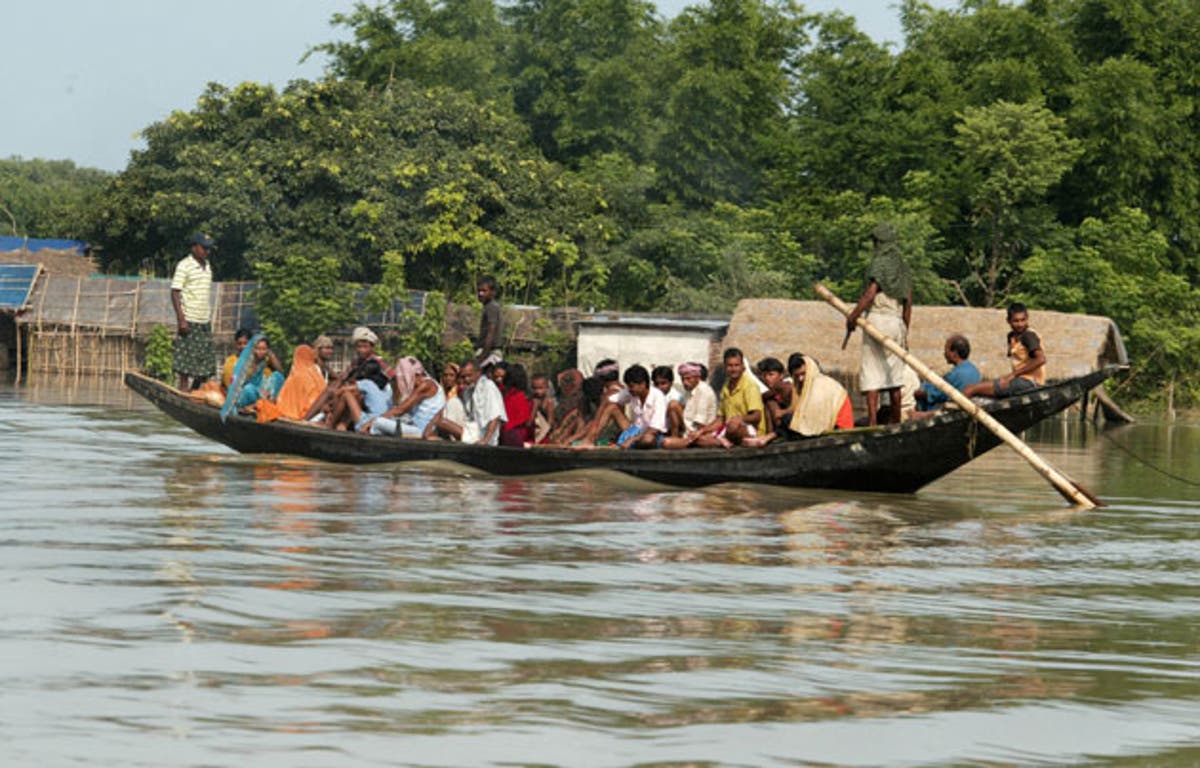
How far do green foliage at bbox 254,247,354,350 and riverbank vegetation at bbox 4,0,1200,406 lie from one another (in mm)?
256

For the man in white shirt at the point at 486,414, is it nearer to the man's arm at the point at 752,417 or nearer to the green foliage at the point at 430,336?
the man's arm at the point at 752,417

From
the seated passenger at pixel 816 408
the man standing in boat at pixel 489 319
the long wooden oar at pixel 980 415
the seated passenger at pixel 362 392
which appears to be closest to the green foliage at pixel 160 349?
the seated passenger at pixel 362 392

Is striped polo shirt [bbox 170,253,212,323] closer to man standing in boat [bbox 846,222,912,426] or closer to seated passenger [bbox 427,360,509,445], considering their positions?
seated passenger [bbox 427,360,509,445]

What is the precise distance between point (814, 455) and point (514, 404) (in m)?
2.24

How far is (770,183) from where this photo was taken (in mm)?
32188

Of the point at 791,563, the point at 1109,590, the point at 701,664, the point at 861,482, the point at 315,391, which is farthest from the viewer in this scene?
the point at 315,391

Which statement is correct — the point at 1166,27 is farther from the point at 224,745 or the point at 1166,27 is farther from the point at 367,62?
the point at 224,745

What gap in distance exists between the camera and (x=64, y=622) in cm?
535

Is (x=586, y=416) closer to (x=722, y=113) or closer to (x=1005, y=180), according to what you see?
(x=1005, y=180)

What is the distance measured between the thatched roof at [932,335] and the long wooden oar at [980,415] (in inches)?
443

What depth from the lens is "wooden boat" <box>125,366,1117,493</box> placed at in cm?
968

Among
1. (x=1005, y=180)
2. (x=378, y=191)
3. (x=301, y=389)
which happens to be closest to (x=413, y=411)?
(x=301, y=389)

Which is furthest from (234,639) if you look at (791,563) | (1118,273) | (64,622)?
(1118,273)

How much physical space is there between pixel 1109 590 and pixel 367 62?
106ft
